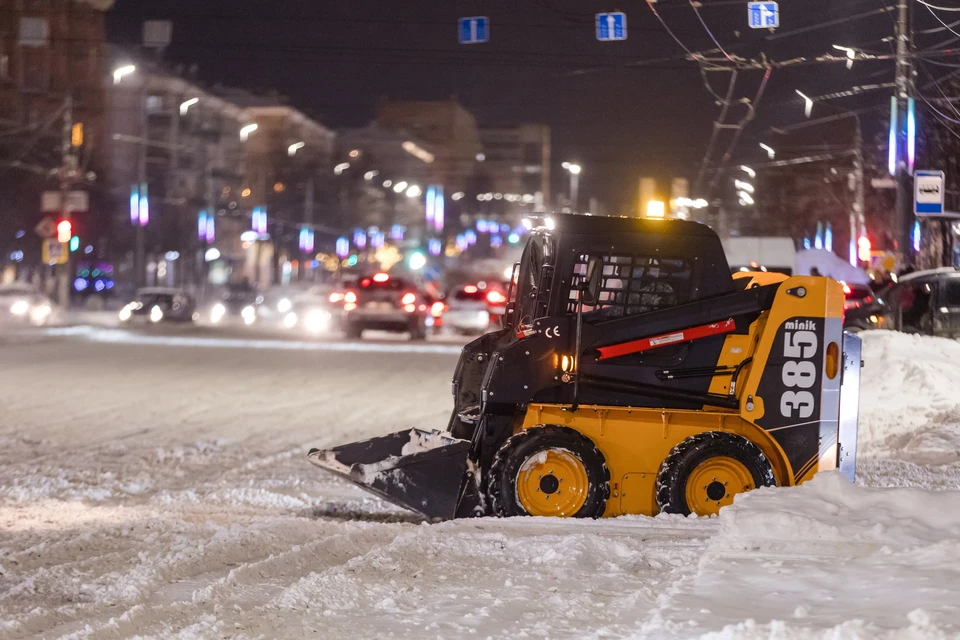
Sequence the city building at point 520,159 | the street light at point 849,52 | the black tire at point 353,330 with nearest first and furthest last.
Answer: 1. the street light at point 849,52
2. the black tire at point 353,330
3. the city building at point 520,159

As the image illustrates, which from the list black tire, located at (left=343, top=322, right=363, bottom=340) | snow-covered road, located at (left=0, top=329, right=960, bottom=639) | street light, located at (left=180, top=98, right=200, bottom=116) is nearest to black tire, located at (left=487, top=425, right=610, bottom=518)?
snow-covered road, located at (left=0, top=329, right=960, bottom=639)

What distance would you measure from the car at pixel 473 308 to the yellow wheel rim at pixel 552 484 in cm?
2474

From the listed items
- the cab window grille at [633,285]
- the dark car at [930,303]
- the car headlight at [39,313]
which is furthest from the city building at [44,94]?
the cab window grille at [633,285]

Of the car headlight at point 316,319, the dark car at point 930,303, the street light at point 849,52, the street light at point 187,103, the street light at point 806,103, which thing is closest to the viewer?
the dark car at point 930,303

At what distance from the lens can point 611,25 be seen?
21047 mm

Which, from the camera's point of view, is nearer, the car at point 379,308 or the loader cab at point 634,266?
the loader cab at point 634,266

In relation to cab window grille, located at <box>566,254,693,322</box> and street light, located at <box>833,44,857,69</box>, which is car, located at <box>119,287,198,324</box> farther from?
cab window grille, located at <box>566,254,693,322</box>

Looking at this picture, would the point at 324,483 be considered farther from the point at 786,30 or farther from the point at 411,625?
the point at 786,30

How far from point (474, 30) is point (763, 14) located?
5.37 meters

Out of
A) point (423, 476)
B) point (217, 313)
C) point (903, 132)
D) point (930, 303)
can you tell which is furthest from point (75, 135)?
point (423, 476)

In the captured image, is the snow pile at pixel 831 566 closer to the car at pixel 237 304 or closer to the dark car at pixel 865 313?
the dark car at pixel 865 313

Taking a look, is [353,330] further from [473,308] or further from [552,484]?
[552,484]

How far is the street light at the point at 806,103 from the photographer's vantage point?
27598 millimetres

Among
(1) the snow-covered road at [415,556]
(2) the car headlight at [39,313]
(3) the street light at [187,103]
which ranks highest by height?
(3) the street light at [187,103]
